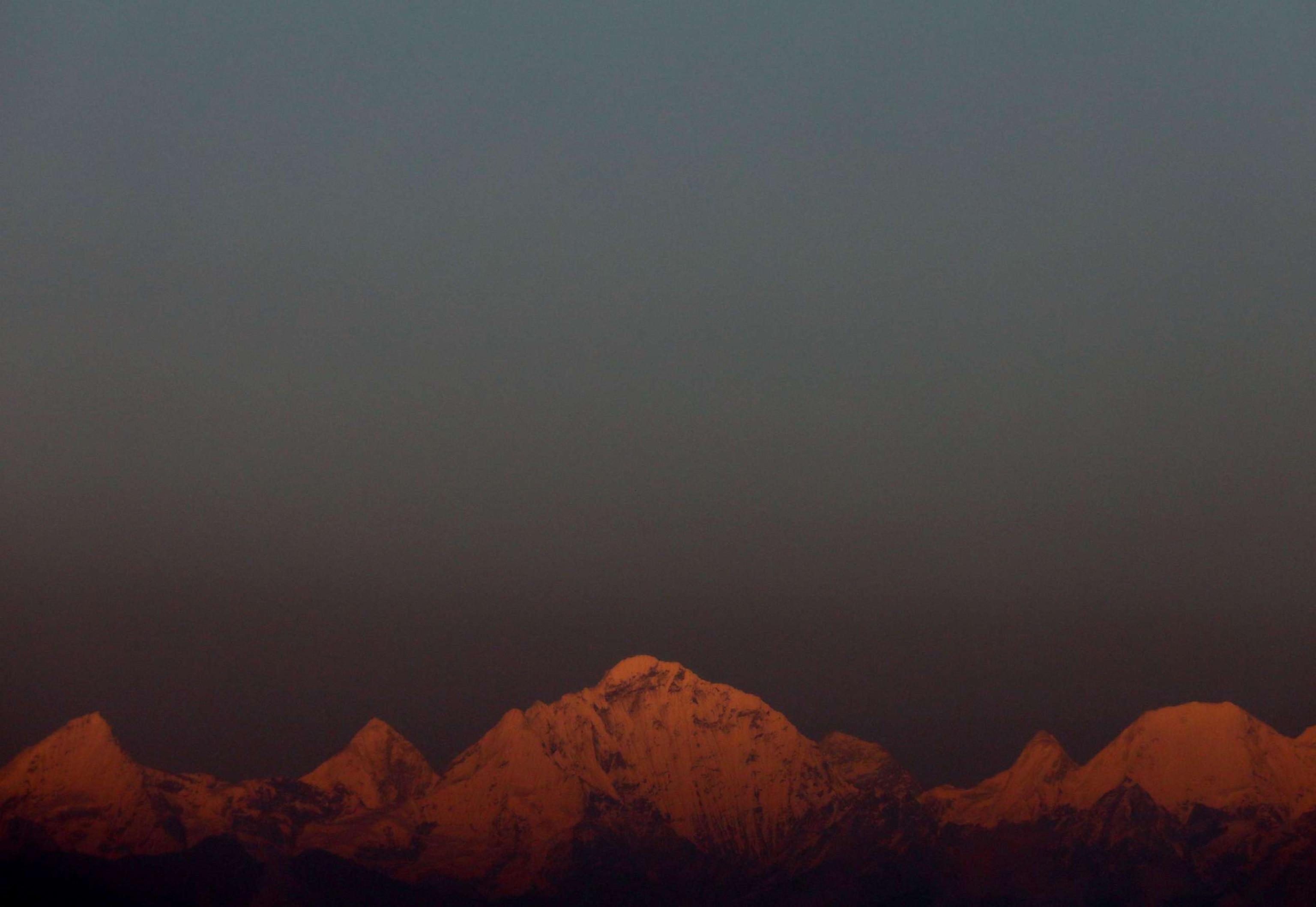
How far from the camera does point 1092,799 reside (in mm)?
135875

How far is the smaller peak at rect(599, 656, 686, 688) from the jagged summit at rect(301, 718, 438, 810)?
2647 centimetres

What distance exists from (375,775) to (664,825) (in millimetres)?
27339

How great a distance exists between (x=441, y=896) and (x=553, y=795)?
34955 mm

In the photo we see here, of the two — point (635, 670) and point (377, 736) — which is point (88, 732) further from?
point (635, 670)

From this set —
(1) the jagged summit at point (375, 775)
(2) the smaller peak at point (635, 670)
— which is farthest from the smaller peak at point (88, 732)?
(2) the smaller peak at point (635, 670)

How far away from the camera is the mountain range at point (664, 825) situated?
10719 centimetres

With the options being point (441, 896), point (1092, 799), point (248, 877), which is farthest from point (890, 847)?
point (248, 877)

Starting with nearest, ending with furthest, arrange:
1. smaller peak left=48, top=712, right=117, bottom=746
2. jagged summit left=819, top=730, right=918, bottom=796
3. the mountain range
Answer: smaller peak left=48, top=712, right=117, bottom=746 → the mountain range → jagged summit left=819, top=730, right=918, bottom=796

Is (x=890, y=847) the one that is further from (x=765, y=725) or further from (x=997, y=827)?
(x=765, y=725)

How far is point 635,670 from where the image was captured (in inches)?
6757

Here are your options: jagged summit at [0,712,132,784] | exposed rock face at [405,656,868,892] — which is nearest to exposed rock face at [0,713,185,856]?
jagged summit at [0,712,132,784]

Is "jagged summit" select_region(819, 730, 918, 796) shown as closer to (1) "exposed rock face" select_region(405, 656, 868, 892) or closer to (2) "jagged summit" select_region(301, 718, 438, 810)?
(1) "exposed rock face" select_region(405, 656, 868, 892)

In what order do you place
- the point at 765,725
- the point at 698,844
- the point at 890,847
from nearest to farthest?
the point at 698,844 → the point at 890,847 → the point at 765,725

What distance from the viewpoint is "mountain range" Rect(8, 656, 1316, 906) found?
107 meters
